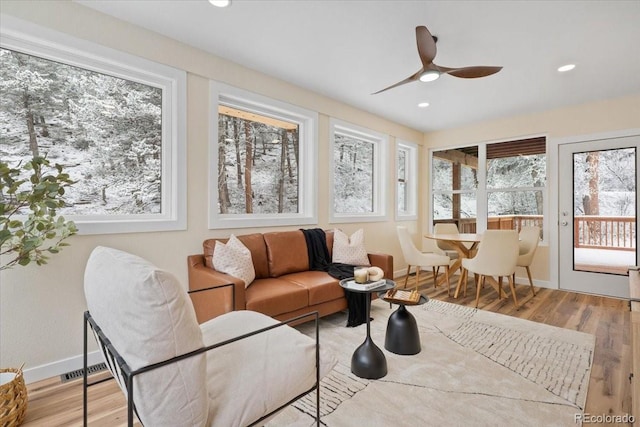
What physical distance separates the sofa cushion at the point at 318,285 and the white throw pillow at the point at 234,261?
1.54 feet

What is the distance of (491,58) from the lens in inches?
117

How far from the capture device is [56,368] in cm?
212

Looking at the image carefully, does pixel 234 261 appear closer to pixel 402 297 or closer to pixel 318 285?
pixel 318 285

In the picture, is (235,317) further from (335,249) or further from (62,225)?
(335,249)

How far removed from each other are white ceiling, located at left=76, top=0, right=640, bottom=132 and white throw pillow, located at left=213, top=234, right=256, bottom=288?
186cm

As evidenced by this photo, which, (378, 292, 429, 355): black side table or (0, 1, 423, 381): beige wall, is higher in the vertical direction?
(0, 1, 423, 381): beige wall

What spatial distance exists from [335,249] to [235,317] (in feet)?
6.32

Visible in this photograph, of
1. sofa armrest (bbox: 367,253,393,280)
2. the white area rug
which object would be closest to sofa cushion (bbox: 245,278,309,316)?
the white area rug

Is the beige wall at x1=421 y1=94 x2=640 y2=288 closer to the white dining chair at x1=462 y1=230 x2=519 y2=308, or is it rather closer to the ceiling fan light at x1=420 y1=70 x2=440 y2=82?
the white dining chair at x1=462 y1=230 x2=519 y2=308

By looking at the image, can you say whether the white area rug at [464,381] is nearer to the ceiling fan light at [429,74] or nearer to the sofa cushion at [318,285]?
the sofa cushion at [318,285]

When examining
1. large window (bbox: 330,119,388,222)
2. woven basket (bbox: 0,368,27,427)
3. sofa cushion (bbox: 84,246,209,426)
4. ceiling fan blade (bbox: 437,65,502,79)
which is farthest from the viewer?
large window (bbox: 330,119,388,222)

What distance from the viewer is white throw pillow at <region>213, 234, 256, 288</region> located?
2.51 m

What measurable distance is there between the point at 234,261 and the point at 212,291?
294 mm

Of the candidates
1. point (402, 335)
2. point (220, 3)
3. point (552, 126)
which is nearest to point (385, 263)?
point (402, 335)
